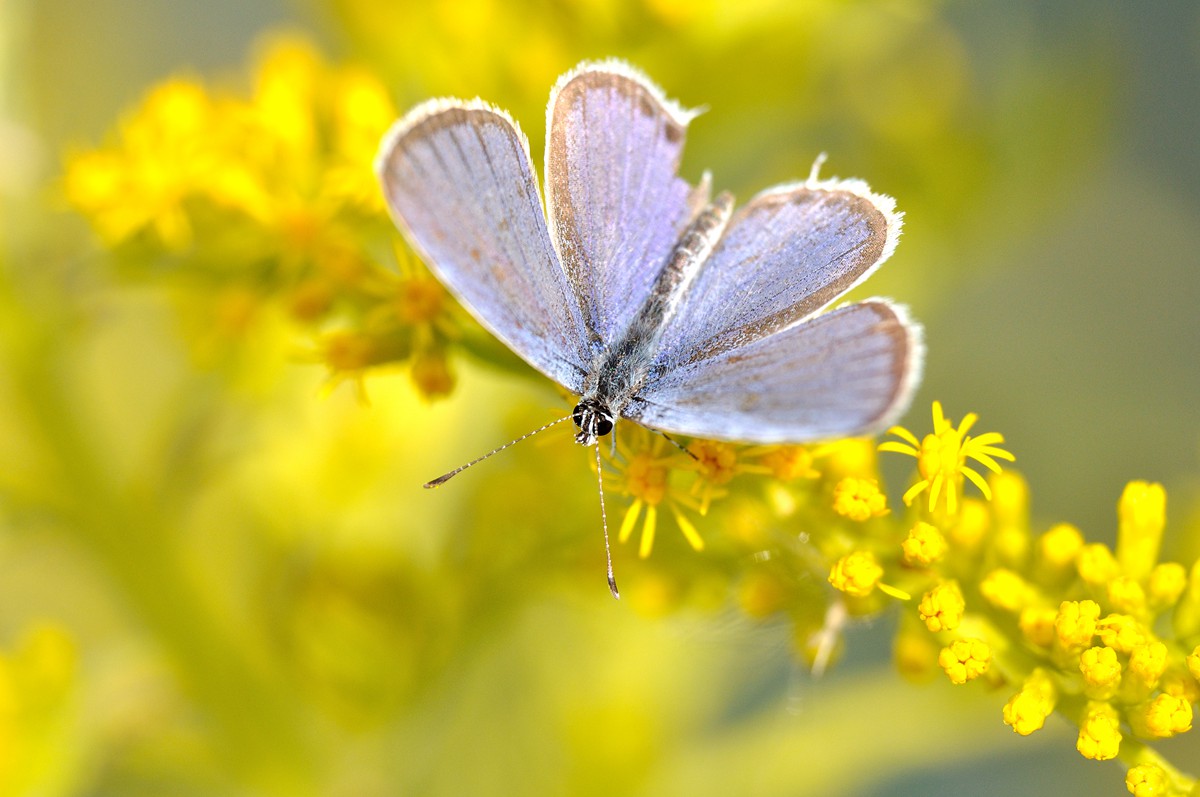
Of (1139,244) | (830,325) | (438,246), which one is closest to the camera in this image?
(830,325)

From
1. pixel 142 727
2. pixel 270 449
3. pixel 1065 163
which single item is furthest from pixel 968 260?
pixel 142 727

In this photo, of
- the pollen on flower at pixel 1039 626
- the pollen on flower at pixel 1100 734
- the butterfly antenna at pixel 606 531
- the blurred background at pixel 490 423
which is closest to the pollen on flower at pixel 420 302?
the blurred background at pixel 490 423

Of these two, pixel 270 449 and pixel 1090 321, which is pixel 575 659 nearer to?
pixel 270 449

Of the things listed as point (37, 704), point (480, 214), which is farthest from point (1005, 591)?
point (37, 704)

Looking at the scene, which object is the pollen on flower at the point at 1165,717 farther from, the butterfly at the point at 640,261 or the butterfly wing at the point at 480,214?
the butterfly wing at the point at 480,214

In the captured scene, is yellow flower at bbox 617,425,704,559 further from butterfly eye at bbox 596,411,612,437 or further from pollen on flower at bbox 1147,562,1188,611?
pollen on flower at bbox 1147,562,1188,611

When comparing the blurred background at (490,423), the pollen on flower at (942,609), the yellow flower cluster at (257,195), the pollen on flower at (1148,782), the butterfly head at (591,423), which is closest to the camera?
the pollen on flower at (1148,782)
